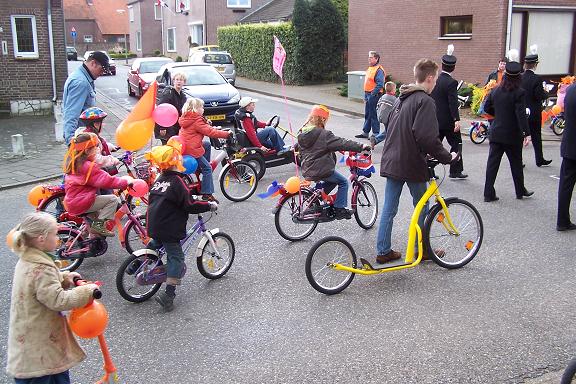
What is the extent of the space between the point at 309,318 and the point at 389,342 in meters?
0.73

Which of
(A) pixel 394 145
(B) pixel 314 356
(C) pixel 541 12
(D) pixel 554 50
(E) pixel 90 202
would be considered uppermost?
(C) pixel 541 12

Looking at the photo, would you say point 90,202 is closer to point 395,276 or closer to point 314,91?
point 395,276

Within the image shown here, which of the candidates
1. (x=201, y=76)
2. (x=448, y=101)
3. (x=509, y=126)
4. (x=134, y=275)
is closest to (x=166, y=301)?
(x=134, y=275)

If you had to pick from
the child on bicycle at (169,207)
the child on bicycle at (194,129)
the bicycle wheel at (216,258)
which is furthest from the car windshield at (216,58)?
the child on bicycle at (169,207)

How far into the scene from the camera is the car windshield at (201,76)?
54.9 ft

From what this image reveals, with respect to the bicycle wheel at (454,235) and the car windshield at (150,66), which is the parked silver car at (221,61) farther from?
the bicycle wheel at (454,235)

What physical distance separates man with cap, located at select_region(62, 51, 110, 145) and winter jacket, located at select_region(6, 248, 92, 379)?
155 inches

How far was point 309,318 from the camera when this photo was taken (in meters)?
4.86

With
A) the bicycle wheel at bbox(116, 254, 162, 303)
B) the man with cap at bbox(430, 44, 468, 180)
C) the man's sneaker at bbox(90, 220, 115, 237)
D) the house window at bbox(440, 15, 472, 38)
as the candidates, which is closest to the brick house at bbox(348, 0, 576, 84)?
the house window at bbox(440, 15, 472, 38)

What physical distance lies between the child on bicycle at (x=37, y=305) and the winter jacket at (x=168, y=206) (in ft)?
5.72

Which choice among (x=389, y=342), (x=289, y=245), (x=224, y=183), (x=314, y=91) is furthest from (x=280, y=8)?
(x=389, y=342)

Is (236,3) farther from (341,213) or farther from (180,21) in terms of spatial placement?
(341,213)

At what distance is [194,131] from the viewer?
26.1ft

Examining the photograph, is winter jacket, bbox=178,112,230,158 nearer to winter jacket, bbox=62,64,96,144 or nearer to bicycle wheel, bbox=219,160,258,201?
bicycle wheel, bbox=219,160,258,201
